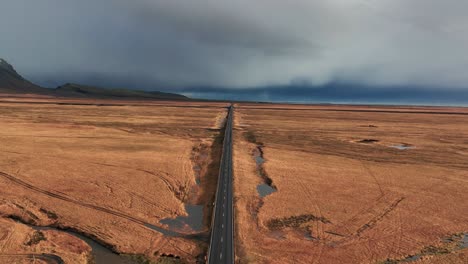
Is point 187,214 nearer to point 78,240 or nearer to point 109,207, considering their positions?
point 109,207

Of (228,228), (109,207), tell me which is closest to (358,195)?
(228,228)

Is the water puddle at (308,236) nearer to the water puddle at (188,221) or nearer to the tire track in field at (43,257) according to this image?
the water puddle at (188,221)

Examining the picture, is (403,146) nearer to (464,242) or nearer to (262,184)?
(262,184)

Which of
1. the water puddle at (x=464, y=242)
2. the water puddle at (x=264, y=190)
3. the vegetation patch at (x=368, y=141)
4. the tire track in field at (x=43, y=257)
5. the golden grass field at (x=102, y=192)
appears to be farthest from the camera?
the vegetation patch at (x=368, y=141)

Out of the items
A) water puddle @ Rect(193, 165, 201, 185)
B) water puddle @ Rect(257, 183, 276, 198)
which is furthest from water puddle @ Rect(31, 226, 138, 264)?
water puddle @ Rect(257, 183, 276, 198)

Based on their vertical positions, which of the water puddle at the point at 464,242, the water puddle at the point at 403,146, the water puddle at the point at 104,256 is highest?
the water puddle at the point at 403,146

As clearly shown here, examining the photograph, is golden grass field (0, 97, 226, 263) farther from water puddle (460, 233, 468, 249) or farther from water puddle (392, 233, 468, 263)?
water puddle (460, 233, 468, 249)

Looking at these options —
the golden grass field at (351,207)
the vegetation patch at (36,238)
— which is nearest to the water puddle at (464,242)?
the golden grass field at (351,207)
